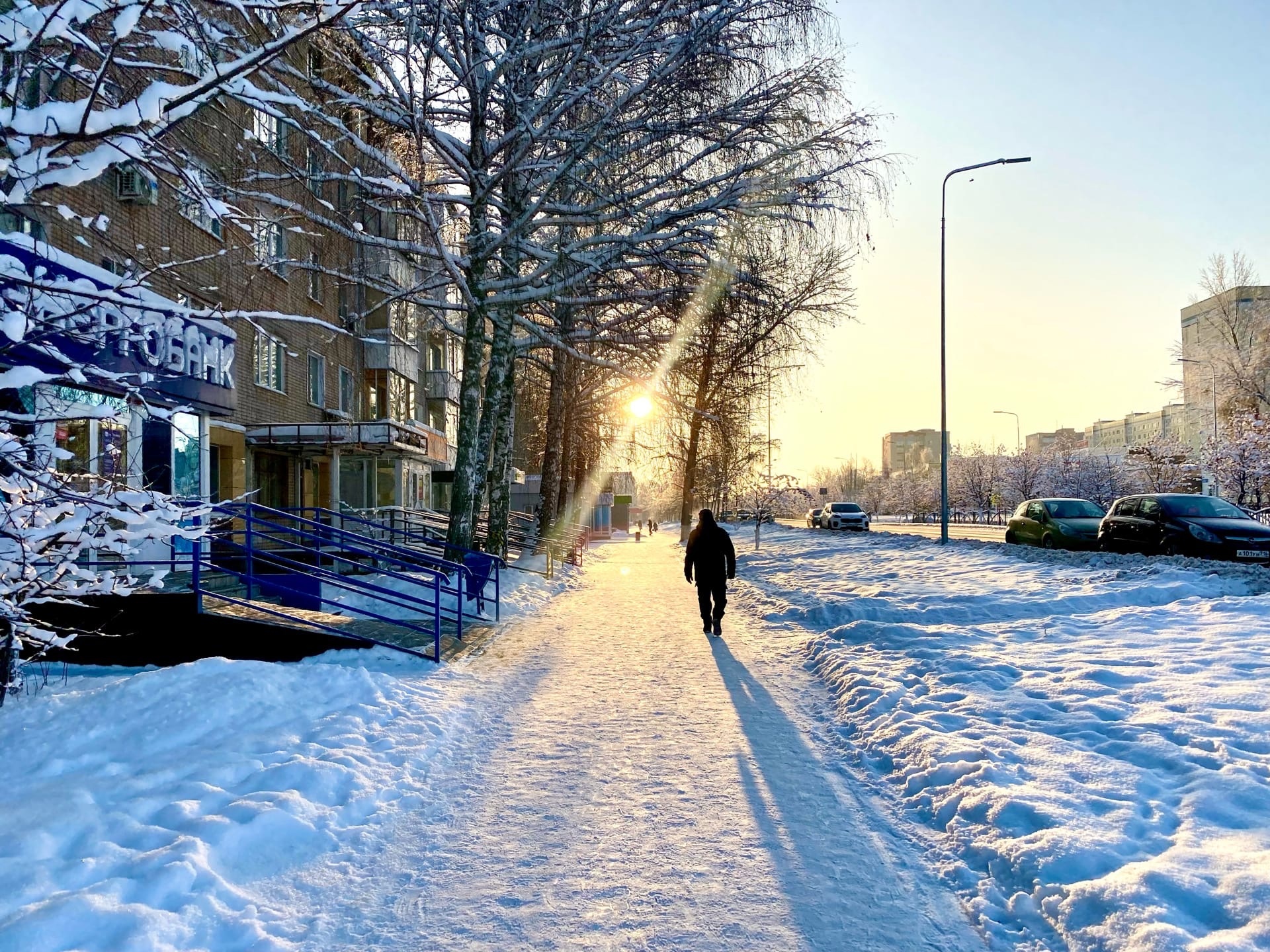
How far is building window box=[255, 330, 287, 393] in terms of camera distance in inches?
747

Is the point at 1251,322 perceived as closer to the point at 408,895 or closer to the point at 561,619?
the point at 561,619

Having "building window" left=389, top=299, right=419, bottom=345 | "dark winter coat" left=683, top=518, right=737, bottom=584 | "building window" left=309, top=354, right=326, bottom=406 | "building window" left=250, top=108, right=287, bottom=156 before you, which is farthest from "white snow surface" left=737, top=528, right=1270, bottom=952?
"building window" left=309, top=354, right=326, bottom=406

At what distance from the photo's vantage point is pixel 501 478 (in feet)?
59.5

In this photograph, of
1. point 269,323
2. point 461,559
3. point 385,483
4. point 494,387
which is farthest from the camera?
point 385,483

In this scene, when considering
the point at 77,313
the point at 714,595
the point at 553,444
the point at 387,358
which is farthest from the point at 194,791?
the point at 387,358

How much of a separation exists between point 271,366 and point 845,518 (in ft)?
107

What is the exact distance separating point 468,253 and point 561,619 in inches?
234

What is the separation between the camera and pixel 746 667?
8.68 m

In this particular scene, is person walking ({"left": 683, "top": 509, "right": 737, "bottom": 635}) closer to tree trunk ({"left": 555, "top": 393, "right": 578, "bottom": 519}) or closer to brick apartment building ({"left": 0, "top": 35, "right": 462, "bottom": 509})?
brick apartment building ({"left": 0, "top": 35, "right": 462, "bottom": 509})

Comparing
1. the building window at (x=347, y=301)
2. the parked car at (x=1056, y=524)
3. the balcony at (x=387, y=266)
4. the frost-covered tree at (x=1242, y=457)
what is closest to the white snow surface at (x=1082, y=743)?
the parked car at (x=1056, y=524)

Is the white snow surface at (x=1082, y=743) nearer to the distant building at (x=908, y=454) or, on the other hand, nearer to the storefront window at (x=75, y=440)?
the storefront window at (x=75, y=440)

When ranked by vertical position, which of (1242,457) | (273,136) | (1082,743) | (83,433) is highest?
(273,136)

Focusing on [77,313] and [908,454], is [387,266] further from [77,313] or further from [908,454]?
[908,454]

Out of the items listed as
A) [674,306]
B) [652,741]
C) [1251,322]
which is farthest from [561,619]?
[1251,322]
